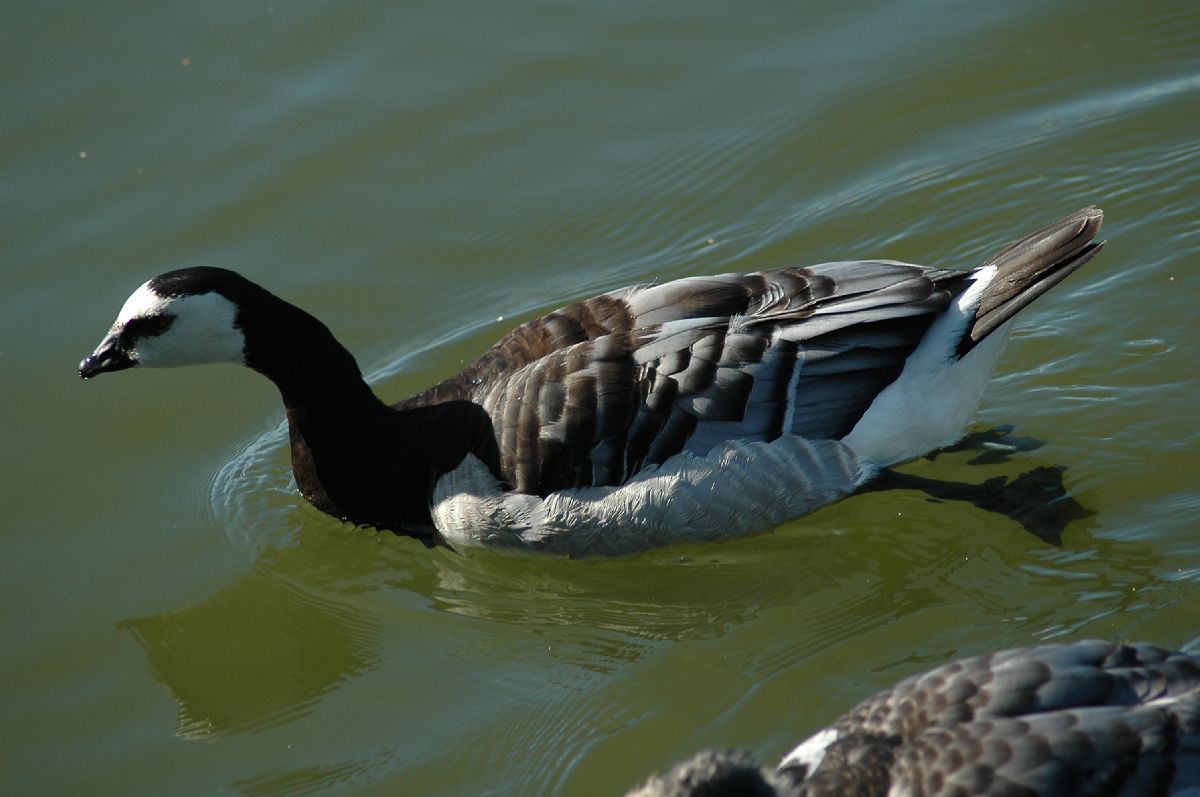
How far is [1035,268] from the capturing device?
268 inches

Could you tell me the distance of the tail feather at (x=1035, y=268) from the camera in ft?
22.2

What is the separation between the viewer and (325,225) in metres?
9.51

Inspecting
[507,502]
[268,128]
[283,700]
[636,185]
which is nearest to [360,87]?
[268,128]

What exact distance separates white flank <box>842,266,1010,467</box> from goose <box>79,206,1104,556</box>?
1 cm

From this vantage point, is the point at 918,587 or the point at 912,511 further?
the point at 912,511

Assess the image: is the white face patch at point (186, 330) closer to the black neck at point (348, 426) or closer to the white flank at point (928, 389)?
the black neck at point (348, 426)

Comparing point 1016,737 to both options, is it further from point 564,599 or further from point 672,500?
point 564,599

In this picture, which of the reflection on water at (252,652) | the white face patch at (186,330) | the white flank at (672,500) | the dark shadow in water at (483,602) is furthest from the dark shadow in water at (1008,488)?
the white face patch at (186,330)

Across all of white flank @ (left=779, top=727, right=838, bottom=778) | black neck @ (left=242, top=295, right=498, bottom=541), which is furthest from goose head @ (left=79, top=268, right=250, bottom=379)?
white flank @ (left=779, top=727, right=838, bottom=778)

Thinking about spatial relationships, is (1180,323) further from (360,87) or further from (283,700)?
(360,87)

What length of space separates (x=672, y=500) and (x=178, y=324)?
8.85ft

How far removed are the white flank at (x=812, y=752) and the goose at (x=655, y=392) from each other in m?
1.94

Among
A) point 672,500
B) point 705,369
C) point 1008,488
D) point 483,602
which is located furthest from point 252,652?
point 1008,488

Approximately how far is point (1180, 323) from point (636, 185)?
12.1 ft
